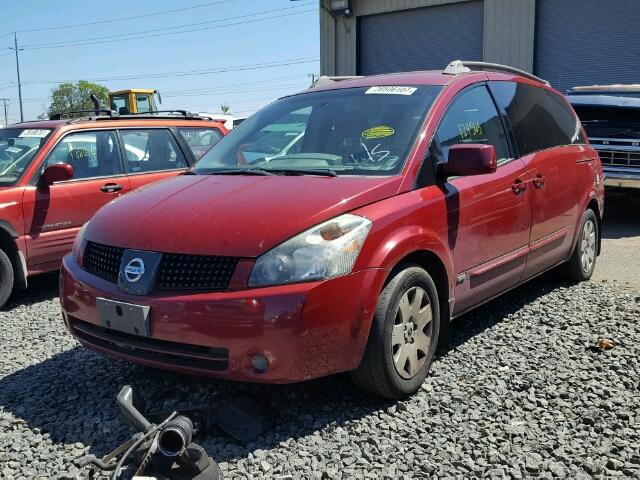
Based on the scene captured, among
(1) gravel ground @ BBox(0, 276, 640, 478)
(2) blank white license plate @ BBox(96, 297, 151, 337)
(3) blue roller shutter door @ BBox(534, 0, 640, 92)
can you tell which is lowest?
(1) gravel ground @ BBox(0, 276, 640, 478)

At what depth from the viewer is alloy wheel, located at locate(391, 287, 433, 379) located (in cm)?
351

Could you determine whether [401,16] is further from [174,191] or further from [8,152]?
[174,191]

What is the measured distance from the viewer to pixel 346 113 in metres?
4.38

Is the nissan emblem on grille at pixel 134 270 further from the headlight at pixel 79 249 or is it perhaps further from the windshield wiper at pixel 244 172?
the windshield wiper at pixel 244 172

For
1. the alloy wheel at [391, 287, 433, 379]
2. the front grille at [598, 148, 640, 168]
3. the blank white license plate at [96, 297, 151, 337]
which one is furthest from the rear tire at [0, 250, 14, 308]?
the front grille at [598, 148, 640, 168]

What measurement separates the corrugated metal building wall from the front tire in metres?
13.4

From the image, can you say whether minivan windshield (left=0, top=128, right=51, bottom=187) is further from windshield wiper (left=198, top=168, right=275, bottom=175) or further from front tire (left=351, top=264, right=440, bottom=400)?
front tire (left=351, top=264, right=440, bottom=400)

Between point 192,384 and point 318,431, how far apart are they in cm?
91

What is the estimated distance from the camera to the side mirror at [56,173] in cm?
614

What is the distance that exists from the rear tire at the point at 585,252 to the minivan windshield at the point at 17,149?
4.99 meters

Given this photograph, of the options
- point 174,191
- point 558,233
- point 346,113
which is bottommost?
point 558,233

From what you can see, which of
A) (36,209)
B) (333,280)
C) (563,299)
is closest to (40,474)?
(333,280)

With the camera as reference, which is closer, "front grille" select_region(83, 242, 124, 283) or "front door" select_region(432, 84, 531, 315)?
"front grille" select_region(83, 242, 124, 283)

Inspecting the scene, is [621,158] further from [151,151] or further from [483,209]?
[151,151]
